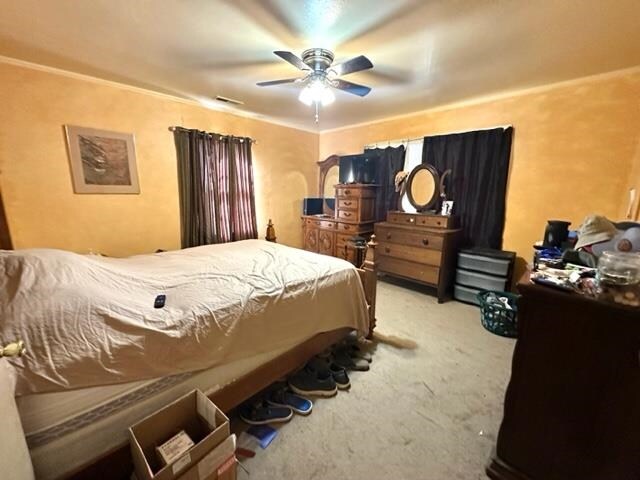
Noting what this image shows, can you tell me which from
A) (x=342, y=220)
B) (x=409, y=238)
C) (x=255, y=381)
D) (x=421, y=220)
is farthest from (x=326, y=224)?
(x=255, y=381)

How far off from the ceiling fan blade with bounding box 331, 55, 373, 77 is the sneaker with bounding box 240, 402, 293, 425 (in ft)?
7.17

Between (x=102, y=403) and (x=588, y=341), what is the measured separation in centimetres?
182

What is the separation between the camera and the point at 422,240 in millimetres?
3113

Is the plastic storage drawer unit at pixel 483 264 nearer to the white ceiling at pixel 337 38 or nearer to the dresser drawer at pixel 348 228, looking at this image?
the dresser drawer at pixel 348 228

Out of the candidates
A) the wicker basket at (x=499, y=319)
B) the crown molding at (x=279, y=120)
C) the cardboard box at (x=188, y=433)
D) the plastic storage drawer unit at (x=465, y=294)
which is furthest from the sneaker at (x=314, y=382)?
the crown molding at (x=279, y=120)

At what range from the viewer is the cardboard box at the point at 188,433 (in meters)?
0.91

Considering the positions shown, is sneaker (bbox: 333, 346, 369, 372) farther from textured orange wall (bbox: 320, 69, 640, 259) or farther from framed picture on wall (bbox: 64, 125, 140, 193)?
framed picture on wall (bbox: 64, 125, 140, 193)

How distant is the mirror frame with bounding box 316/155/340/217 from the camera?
4422 mm

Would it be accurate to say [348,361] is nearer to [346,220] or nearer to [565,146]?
[346,220]

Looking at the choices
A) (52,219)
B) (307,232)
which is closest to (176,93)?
(52,219)

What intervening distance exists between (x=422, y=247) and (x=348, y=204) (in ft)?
4.09

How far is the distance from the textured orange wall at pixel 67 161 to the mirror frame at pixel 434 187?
2.34 m

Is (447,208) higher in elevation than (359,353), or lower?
higher

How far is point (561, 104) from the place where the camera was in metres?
2.50
